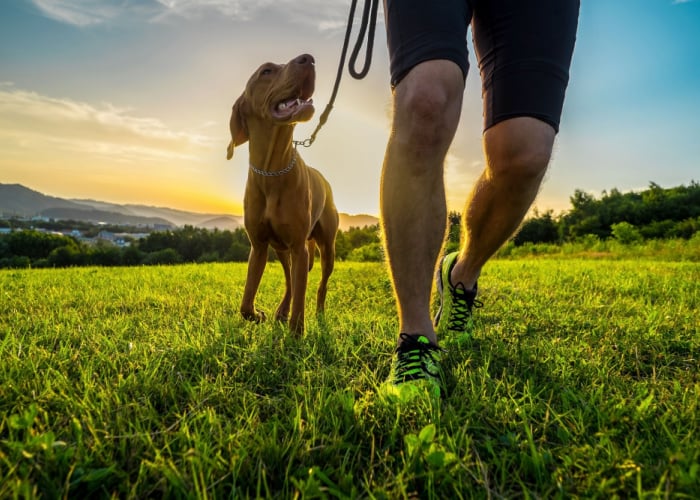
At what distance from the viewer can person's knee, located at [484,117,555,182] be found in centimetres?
218

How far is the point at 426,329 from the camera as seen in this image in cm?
189

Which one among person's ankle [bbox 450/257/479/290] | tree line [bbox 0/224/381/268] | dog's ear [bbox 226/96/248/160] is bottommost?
tree line [bbox 0/224/381/268]

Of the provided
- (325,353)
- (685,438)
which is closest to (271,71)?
(325,353)

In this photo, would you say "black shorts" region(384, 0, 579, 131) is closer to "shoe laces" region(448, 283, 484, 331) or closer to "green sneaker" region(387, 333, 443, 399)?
"shoe laces" region(448, 283, 484, 331)

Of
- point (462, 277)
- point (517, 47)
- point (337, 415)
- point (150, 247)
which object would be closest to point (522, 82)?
point (517, 47)

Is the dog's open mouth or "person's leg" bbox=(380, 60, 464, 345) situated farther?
the dog's open mouth

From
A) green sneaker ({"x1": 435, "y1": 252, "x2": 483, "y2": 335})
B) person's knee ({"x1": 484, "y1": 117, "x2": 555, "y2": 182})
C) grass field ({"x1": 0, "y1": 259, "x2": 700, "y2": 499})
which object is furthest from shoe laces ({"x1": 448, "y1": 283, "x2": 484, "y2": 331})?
person's knee ({"x1": 484, "y1": 117, "x2": 555, "y2": 182})

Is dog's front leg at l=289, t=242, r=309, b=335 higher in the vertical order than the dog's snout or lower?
lower

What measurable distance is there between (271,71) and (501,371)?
2534 millimetres

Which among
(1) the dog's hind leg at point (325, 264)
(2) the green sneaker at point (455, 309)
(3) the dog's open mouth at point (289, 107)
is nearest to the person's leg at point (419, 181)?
(2) the green sneaker at point (455, 309)

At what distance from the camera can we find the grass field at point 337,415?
→ 3.48 ft

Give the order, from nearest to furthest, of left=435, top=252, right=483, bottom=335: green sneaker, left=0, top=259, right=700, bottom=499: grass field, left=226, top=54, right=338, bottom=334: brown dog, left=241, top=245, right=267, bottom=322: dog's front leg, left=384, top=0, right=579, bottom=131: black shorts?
1. left=0, top=259, right=700, bottom=499: grass field
2. left=384, top=0, right=579, bottom=131: black shorts
3. left=435, top=252, right=483, bottom=335: green sneaker
4. left=226, top=54, right=338, bottom=334: brown dog
5. left=241, top=245, right=267, bottom=322: dog's front leg

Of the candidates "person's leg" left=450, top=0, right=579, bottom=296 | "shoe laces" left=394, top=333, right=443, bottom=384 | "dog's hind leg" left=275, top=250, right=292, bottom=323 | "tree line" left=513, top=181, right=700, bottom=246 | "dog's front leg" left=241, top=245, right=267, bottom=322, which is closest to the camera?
"shoe laces" left=394, top=333, right=443, bottom=384

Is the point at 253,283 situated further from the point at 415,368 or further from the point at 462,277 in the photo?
the point at 415,368
